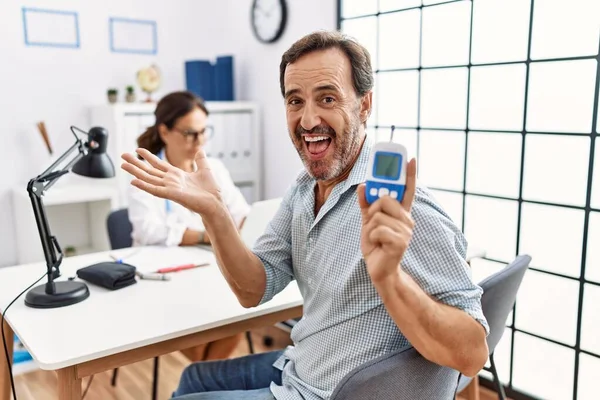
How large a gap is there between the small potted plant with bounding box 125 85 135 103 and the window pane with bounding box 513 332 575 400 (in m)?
2.52

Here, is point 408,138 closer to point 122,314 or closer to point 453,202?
point 453,202

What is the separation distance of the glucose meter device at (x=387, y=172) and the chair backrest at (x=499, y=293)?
0.62 metres

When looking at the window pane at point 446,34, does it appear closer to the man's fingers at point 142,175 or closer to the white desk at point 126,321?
the white desk at point 126,321

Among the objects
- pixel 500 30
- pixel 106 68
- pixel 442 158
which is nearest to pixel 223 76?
pixel 106 68

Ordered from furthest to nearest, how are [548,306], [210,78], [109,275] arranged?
[210,78]
[548,306]
[109,275]

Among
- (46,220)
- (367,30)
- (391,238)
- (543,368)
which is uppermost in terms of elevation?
(367,30)

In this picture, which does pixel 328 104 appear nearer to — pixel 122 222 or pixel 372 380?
pixel 372 380

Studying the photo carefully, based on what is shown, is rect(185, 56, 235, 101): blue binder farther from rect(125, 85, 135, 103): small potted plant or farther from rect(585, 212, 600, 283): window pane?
rect(585, 212, 600, 283): window pane

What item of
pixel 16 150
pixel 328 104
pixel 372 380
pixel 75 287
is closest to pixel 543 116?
pixel 328 104

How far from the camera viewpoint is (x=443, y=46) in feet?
8.68

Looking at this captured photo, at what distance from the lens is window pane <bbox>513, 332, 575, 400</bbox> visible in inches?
93.7

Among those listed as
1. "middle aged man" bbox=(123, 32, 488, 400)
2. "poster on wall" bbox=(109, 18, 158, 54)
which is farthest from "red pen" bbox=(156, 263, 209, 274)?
"poster on wall" bbox=(109, 18, 158, 54)

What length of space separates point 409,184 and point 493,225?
1.68 meters

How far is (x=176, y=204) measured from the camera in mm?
2611
